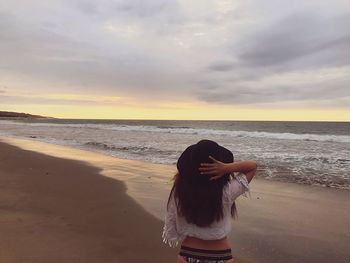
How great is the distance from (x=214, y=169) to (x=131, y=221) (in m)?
3.96

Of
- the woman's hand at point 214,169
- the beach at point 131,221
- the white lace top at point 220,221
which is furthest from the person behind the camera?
the beach at point 131,221

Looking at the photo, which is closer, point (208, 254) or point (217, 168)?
point (217, 168)

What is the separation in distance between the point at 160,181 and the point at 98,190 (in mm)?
1891

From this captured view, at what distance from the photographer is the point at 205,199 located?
2316 mm

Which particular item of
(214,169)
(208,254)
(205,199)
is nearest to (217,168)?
(214,169)

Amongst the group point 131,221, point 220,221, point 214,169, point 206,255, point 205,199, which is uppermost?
point 214,169

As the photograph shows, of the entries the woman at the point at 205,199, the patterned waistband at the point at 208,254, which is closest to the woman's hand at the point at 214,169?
the woman at the point at 205,199

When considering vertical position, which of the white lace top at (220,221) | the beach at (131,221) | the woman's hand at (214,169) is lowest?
the beach at (131,221)

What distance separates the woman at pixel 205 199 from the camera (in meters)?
2.28

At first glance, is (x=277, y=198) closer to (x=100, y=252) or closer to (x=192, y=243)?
(x=100, y=252)

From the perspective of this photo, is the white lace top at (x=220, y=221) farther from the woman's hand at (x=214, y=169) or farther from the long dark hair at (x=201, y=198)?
the woman's hand at (x=214, y=169)

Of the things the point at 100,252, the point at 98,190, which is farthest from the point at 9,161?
the point at 100,252

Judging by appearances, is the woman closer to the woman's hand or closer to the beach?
the woman's hand

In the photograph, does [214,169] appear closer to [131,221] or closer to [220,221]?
[220,221]
